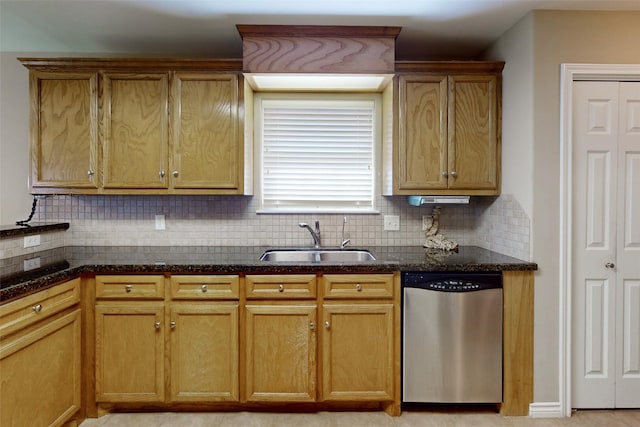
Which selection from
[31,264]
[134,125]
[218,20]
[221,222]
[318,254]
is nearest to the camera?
[31,264]

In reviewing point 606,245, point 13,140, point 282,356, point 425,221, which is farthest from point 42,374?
point 606,245

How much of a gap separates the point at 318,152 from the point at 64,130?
5.91 feet

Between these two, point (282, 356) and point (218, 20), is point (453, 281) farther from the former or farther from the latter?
point (218, 20)

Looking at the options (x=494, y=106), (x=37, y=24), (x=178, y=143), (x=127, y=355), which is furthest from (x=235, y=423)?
(x=37, y=24)

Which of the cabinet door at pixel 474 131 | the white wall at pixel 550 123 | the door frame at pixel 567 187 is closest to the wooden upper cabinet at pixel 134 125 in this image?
the cabinet door at pixel 474 131

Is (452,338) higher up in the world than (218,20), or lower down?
lower down

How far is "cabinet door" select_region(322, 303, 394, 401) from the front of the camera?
7.38ft

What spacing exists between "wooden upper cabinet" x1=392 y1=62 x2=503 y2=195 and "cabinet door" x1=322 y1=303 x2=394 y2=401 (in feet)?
3.35

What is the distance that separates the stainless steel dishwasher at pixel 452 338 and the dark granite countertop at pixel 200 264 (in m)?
0.09

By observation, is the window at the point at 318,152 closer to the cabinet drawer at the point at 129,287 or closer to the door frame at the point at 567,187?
the cabinet drawer at the point at 129,287

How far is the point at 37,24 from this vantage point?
8.16ft

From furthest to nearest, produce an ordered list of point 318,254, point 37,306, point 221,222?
point 221,222, point 318,254, point 37,306

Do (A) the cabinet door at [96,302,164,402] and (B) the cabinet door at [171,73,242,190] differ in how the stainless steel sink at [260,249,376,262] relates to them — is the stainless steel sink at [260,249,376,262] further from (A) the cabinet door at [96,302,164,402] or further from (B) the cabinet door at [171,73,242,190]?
(A) the cabinet door at [96,302,164,402]

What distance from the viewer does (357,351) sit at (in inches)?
88.7
